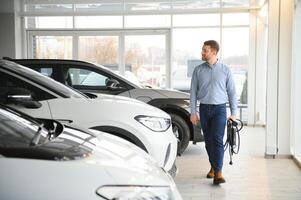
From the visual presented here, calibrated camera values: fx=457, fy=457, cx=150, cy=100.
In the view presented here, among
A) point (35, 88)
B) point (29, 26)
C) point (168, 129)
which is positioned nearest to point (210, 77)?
point (168, 129)

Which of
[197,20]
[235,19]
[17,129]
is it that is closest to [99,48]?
[197,20]

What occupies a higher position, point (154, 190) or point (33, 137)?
point (33, 137)

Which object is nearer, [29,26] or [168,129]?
[168,129]

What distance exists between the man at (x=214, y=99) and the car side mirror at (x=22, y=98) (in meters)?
2.33

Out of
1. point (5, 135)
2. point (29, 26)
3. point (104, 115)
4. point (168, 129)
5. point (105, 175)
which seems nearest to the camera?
point (105, 175)

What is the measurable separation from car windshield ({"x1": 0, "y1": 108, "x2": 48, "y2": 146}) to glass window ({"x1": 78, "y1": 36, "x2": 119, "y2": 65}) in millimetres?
11117

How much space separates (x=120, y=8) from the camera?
14094mm

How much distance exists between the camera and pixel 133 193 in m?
2.40

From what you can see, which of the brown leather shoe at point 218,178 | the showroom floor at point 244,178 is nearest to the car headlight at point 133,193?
the showroom floor at point 244,178

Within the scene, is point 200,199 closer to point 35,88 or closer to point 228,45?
point 35,88

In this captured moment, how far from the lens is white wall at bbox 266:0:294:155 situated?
7840mm

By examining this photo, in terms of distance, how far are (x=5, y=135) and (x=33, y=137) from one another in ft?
0.64

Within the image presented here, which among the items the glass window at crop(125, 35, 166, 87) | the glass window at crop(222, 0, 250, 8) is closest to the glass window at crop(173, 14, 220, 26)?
the glass window at crop(222, 0, 250, 8)

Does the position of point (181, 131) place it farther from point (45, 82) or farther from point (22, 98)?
point (22, 98)
